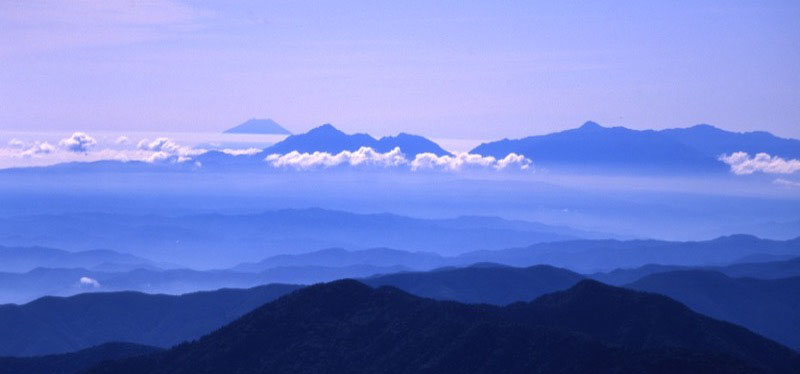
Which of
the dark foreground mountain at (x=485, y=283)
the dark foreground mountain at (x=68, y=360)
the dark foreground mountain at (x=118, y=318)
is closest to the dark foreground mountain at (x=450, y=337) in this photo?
the dark foreground mountain at (x=68, y=360)

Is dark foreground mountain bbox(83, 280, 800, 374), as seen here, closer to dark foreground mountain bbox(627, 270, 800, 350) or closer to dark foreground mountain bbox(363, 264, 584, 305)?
dark foreground mountain bbox(363, 264, 584, 305)

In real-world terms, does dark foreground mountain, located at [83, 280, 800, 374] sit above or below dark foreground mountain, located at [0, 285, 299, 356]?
above

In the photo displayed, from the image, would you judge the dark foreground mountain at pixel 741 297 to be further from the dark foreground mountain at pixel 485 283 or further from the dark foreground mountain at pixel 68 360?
the dark foreground mountain at pixel 68 360

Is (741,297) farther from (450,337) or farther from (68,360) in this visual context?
(68,360)

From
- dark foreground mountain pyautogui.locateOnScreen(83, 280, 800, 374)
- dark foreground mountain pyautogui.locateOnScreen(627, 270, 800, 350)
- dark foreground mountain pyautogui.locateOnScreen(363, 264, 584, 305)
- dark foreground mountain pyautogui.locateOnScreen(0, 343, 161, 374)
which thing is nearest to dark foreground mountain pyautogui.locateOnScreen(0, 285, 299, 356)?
dark foreground mountain pyautogui.locateOnScreen(363, 264, 584, 305)

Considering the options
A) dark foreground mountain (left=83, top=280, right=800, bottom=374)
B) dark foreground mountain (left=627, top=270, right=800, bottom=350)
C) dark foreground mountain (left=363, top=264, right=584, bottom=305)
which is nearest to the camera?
dark foreground mountain (left=83, top=280, right=800, bottom=374)

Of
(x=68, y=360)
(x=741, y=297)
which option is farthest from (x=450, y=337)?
(x=741, y=297)
